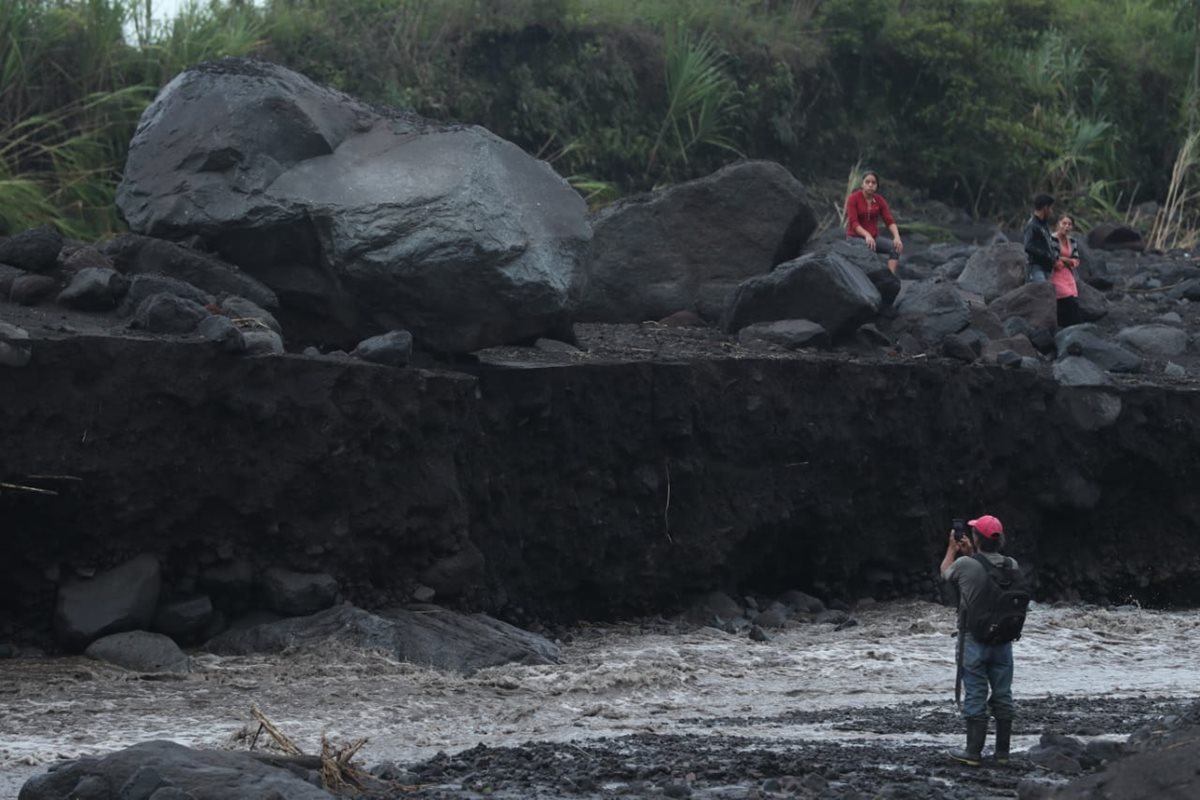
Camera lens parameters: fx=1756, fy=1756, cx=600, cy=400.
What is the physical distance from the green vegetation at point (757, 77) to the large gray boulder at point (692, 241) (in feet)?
9.49

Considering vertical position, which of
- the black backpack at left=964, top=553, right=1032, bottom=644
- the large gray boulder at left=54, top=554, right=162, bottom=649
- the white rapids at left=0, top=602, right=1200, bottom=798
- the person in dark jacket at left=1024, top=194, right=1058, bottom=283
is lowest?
the white rapids at left=0, top=602, right=1200, bottom=798

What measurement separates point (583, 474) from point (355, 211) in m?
2.04

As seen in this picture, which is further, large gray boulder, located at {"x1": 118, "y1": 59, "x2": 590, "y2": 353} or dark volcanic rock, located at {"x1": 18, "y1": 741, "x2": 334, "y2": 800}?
large gray boulder, located at {"x1": 118, "y1": 59, "x2": 590, "y2": 353}

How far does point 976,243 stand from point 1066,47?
15.4 feet

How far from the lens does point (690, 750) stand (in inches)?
256

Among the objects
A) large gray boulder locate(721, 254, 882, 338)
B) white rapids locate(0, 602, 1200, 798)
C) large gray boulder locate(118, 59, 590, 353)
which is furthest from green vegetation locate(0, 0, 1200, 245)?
white rapids locate(0, 602, 1200, 798)

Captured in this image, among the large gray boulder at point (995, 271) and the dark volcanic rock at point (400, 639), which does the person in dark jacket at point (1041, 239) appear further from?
the dark volcanic rock at point (400, 639)

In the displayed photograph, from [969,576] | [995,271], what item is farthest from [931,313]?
[969,576]

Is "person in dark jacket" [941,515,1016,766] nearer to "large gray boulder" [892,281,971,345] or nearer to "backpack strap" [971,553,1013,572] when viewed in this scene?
"backpack strap" [971,553,1013,572]

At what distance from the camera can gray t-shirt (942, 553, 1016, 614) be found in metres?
6.25

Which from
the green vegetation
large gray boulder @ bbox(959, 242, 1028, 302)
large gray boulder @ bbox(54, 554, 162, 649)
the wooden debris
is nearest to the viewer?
the wooden debris

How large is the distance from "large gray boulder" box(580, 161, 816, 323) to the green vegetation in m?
2.89

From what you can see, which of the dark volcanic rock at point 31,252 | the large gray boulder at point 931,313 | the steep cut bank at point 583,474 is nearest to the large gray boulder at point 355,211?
the steep cut bank at point 583,474

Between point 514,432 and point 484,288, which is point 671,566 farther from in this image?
point 484,288
